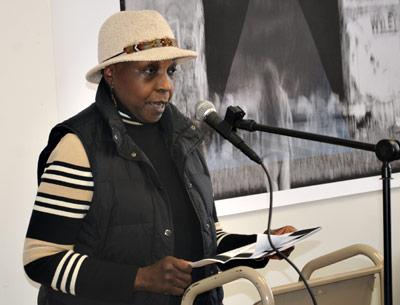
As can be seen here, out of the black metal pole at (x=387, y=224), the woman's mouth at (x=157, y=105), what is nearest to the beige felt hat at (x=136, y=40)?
the woman's mouth at (x=157, y=105)

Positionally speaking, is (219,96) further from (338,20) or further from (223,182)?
(338,20)

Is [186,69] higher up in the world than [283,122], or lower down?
higher up

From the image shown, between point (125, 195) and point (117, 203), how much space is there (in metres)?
0.03

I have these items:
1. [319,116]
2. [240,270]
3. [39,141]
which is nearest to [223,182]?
[319,116]

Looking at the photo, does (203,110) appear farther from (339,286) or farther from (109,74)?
(339,286)

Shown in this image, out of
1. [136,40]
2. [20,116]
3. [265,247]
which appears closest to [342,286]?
[265,247]

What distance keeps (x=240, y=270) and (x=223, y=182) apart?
4.39 feet

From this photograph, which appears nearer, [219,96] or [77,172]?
[77,172]

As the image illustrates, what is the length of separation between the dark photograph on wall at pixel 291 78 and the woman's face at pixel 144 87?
82 centimetres

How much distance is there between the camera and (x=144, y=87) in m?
1.87

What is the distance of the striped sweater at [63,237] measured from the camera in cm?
172

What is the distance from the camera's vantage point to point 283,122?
3111mm

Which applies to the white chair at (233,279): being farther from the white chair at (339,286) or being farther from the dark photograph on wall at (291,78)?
the dark photograph on wall at (291,78)

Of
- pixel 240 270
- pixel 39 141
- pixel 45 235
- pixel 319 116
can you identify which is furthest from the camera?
pixel 319 116
